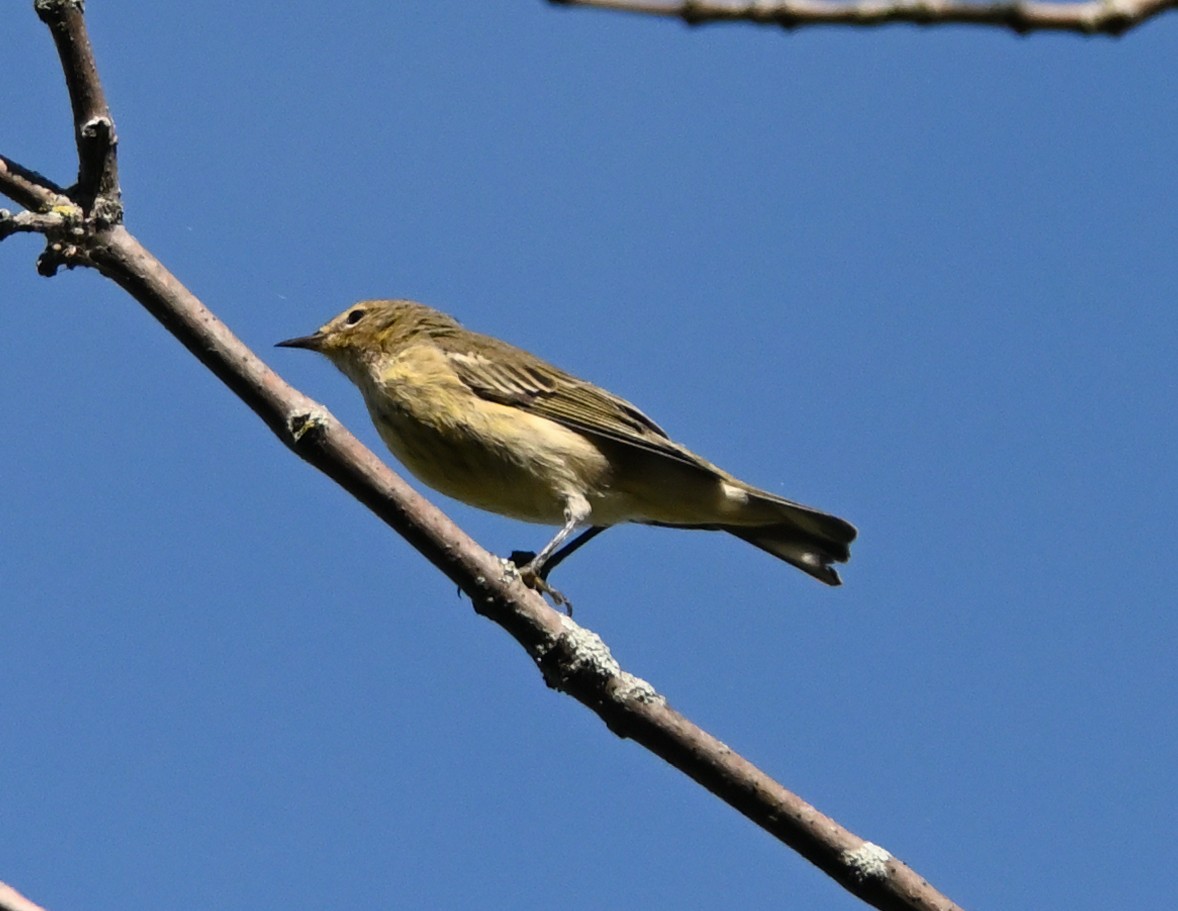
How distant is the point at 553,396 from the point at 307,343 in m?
1.50

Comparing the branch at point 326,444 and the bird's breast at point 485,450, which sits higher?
the bird's breast at point 485,450

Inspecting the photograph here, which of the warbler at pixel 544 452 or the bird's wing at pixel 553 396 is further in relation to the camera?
the bird's wing at pixel 553 396

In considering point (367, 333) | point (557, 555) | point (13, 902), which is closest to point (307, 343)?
point (367, 333)

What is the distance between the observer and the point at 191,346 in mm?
3570

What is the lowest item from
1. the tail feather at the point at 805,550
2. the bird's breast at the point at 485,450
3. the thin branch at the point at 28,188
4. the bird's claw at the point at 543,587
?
the thin branch at the point at 28,188

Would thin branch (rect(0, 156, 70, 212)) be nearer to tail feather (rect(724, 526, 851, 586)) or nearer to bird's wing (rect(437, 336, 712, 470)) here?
bird's wing (rect(437, 336, 712, 470))

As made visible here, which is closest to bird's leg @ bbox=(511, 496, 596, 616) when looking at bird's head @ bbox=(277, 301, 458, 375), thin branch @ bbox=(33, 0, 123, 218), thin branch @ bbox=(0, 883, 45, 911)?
bird's head @ bbox=(277, 301, 458, 375)

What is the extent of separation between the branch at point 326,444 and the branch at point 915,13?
7.83ft

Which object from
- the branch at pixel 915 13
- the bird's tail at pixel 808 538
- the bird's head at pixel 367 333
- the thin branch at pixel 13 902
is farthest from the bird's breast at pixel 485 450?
the branch at pixel 915 13

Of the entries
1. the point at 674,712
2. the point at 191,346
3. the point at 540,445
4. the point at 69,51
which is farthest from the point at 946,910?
the point at 540,445

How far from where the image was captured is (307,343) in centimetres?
764

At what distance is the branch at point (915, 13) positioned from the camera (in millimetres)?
1248

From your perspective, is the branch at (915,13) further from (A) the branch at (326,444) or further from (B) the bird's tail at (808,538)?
(B) the bird's tail at (808,538)

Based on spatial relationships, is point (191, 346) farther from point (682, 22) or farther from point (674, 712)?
point (682, 22)
